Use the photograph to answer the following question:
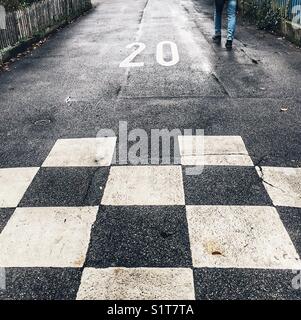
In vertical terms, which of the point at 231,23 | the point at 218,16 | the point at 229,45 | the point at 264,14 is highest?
the point at 218,16

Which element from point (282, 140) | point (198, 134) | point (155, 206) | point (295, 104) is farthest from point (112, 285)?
point (295, 104)

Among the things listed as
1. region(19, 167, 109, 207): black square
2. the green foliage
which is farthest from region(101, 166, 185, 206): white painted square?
the green foliage

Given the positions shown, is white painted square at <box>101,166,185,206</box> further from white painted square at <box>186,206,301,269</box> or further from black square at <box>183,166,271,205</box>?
white painted square at <box>186,206,301,269</box>

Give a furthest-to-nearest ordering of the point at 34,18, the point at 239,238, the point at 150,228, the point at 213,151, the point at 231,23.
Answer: the point at 34,18 < the point at 231,23 < the point at 213,151 < the point at 150,228 < the point at 239,238

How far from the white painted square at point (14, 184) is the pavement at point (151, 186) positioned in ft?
0.06

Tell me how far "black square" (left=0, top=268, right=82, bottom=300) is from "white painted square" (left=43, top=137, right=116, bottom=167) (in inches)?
61.0

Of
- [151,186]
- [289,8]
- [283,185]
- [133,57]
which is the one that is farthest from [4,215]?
[289,8]

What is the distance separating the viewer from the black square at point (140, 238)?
2682mm

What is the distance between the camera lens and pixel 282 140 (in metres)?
4.41

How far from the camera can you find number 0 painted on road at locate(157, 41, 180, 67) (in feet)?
25.7

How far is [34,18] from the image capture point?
10.3 metres

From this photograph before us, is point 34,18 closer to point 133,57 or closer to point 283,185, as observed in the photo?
point 133,57

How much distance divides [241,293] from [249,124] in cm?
287

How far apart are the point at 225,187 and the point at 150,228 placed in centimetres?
94
